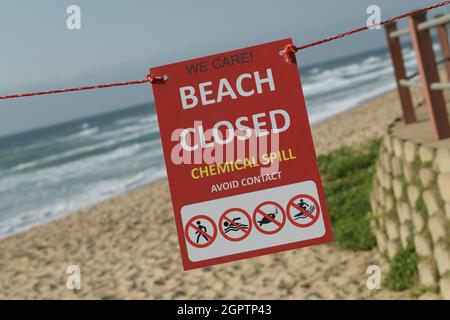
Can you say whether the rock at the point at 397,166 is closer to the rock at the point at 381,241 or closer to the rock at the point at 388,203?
the rock at the point at 388,203

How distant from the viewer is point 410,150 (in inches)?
190

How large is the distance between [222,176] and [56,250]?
8834 millimetres

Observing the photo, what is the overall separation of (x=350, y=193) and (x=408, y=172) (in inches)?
101

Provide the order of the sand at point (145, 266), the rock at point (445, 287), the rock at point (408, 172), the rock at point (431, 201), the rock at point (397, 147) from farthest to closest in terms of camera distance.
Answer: the sand at point (145, 266) < the rock at point (397, 147) < the rock at point (408, 172) < the rock at point (431, 201) < the rock at point (445, 287)

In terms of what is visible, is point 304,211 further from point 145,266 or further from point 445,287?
point 145,266

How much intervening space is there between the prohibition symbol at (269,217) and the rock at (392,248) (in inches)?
126

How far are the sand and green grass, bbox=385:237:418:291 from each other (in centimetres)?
9

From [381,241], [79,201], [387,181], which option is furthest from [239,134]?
[79,201]

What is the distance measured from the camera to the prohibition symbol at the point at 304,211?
2.32 m

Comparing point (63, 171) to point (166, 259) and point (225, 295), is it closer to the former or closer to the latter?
point (166, 259)

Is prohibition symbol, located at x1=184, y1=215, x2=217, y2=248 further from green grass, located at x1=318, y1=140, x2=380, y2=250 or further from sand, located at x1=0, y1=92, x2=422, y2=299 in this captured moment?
green grass, located at x1=318, y1=140, x2=380, y2=250

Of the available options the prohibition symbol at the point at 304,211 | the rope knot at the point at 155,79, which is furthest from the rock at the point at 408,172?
the rope knot at the point at 155,79

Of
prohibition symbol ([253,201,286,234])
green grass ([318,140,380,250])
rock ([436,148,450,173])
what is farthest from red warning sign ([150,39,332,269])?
green grass ([318,140,380,250])
